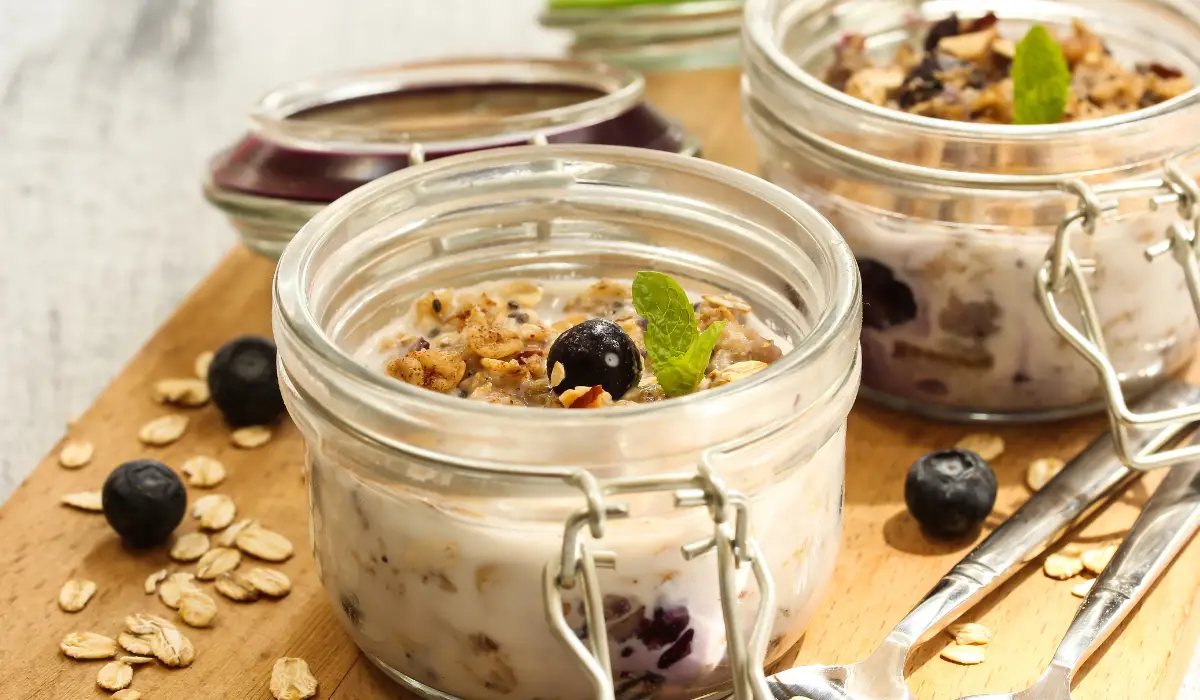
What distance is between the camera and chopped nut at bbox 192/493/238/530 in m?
1.40

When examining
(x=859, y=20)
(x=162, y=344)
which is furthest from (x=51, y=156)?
(x=859, y=20)

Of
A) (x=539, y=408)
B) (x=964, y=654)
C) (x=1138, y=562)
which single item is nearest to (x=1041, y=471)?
(x=1138, y=562)

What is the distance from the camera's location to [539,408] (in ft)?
3.38

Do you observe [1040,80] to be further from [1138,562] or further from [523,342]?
[523,342]

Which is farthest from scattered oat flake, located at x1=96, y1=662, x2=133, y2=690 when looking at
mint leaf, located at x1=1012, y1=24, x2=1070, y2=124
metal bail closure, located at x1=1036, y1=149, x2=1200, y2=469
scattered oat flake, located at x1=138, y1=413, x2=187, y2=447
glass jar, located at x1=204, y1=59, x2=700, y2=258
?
mint leaf, located at x1=1012, y1=24, x2=1070, y2=124

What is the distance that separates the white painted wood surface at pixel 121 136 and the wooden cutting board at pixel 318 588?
171mm

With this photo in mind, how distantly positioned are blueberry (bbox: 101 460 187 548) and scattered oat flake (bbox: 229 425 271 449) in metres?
0.13

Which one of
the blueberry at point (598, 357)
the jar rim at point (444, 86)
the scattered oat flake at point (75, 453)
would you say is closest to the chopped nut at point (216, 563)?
the scattered oat flake at point (75, 453)

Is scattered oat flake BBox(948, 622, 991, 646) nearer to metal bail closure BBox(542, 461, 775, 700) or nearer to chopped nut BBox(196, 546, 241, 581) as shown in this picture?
metal bail closure BBox(542, 461, 775, 700)

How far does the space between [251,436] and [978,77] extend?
0.84 m

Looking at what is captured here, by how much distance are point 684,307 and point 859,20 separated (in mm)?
744

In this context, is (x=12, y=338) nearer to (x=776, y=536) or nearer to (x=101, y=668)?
(x=101, y=668)

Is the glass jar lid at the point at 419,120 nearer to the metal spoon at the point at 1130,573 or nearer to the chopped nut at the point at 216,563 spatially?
the chopped nut at the point at 216,563

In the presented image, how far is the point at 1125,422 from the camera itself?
51.9 inches
